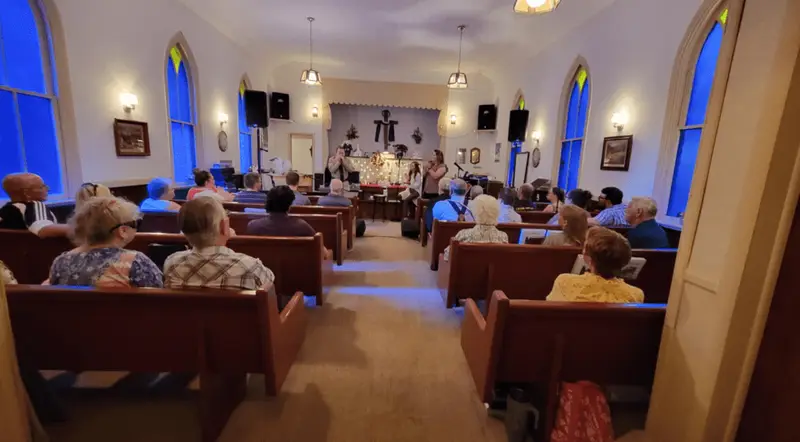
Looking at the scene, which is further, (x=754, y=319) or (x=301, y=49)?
(x=301, y=49)

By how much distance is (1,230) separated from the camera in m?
2.32

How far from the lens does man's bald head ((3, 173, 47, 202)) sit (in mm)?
2387

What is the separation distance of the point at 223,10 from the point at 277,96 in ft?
13.2

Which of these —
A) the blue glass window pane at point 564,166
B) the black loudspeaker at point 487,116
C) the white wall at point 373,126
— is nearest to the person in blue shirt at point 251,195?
the blue glass window pane at point 564,166

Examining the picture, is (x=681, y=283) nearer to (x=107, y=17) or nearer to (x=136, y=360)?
(x=136, y=360)

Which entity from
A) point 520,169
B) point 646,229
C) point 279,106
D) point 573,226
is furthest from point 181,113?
point 520,169

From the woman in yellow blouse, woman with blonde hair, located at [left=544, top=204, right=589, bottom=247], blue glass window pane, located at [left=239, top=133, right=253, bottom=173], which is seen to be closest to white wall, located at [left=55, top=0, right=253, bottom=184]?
blue glass window pane, located at [left=239, top=133, right=253, bottom=173]

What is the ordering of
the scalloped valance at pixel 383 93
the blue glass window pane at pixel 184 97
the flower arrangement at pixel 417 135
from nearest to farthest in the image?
the blue glass window pane at pixel 184 97, the scalloped valance at pixel 383 93, the flower arrangement at pixel 417 135

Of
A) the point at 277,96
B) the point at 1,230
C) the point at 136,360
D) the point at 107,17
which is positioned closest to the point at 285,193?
the point at 136,360

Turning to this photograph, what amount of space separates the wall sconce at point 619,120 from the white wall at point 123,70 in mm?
6978

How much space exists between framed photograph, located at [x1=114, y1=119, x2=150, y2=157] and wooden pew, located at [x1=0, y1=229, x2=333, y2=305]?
2990 millimetres

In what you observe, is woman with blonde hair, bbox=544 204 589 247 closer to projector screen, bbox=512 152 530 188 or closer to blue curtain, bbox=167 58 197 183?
blue curtain, bbox=167 58 197 183

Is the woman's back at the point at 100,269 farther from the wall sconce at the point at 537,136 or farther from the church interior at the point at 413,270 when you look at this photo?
the wall sconce at the point at 537,136

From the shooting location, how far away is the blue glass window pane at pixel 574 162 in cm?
678
